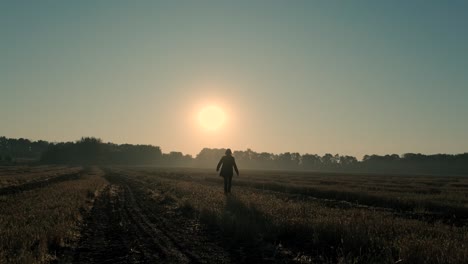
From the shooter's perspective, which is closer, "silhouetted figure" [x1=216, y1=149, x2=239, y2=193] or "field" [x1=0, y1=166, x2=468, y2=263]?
"field" [x1=0, y1=166, x2=468, y2=263]

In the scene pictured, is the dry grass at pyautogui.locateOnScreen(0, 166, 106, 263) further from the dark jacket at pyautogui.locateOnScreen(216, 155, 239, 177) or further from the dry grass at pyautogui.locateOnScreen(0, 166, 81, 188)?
the dry grass at pyautogui.locateOnScreen(0, 166, 81, 188)

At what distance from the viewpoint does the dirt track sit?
905 centimetres

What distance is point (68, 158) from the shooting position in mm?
190500

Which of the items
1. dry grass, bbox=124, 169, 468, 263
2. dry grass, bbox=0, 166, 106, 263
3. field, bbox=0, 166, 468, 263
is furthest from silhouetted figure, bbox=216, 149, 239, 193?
dry grass, bbox=0, 166, 106, 263

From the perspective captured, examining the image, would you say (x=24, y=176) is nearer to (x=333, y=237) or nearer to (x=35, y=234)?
(x=35, y=234)

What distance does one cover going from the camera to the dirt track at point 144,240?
9.05 meters

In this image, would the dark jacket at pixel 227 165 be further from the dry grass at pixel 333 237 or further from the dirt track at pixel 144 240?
the dry grass at pixel 333 237

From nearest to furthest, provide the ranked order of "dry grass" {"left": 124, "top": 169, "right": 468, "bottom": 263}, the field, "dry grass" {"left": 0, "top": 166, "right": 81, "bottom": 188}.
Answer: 1. "dry grass" {"left": 124, "top": 169, "right": 468, "bottom": 263}
2. the field
3. "dry grass" {"left": 0, "top": 166, "right": 81, "bottom": 188}

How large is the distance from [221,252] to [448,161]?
20504 centimetres

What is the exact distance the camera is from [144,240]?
10.9 metres

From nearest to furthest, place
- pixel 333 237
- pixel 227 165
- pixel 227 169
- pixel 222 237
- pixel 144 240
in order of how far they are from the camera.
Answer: pixel 333 237 → pixel 144 240 → pixel 222 237 → pixel 227 169 → pixel 227 165

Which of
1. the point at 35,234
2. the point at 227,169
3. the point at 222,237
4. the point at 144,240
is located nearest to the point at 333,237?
the point at 222,237

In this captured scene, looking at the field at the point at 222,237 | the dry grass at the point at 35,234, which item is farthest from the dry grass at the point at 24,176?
the field at the point at 222,237

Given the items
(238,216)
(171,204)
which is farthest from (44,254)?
(171,204)
